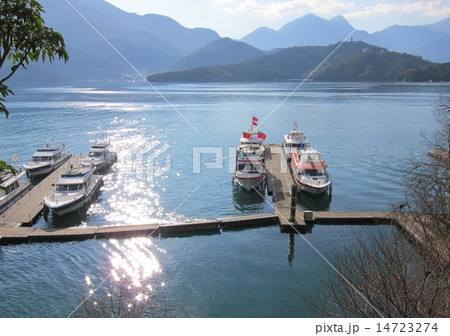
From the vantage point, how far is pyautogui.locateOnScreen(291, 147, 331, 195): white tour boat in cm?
3822

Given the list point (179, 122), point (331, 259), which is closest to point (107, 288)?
point (331, 259)

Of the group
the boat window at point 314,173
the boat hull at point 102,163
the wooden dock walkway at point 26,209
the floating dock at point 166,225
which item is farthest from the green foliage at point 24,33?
the boat hull at point 102,163

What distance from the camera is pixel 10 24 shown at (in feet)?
25.8

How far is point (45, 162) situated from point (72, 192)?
56.2ft

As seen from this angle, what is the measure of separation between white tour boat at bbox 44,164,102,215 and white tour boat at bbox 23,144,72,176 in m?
10.6

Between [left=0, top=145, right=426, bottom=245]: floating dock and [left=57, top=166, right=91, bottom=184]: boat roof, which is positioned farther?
[left=57, top=166, right=91, bottom=184]: boat roof

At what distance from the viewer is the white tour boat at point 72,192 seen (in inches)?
1335

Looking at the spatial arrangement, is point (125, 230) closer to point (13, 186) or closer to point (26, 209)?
point (26, 209)

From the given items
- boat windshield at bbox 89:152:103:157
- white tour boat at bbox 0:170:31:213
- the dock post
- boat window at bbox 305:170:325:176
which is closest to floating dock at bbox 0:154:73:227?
white tour boat at bbox 0:170:31:213

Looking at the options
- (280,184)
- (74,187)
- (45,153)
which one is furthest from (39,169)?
(280,184)

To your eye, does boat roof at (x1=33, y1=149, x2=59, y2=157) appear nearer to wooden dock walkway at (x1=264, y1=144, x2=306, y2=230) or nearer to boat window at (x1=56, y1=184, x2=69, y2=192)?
boat window at (x1=56, y1=184, x2=69, y2=192)

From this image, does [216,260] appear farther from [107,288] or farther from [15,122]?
[15,122]

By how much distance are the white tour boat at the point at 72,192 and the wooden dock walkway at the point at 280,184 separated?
18299 mm

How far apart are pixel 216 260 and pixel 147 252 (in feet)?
17.0
